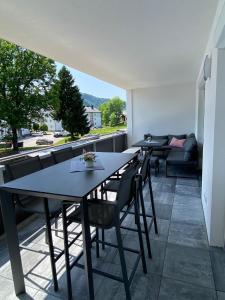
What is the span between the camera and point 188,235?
236cm

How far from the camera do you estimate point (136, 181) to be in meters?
1.78

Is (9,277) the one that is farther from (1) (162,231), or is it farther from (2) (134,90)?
(2) (134,90)

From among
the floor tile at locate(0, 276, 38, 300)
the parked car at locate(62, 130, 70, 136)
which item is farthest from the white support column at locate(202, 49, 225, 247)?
the parked car at locate(62, 130, 70, 136)

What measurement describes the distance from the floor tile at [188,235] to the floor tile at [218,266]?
4.5 inches

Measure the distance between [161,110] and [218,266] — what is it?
5.88 meters

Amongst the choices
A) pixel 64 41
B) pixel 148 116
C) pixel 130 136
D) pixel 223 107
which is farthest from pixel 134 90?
pixel 223 107

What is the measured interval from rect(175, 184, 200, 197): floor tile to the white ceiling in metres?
2.44

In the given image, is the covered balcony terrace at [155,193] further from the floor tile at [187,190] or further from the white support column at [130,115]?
the white support column at [130,115]

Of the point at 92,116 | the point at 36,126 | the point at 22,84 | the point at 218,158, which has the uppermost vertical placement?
the point at 22,84

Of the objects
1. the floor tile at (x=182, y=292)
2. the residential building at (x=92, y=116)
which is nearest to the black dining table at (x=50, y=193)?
the floor tile at (x=182, y=292)

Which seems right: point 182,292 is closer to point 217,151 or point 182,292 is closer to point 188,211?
point 217,151

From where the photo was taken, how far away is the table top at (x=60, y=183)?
54.2 inches

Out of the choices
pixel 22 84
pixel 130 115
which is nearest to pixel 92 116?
pixel 22 84

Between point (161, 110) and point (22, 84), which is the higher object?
point (22, 84)
